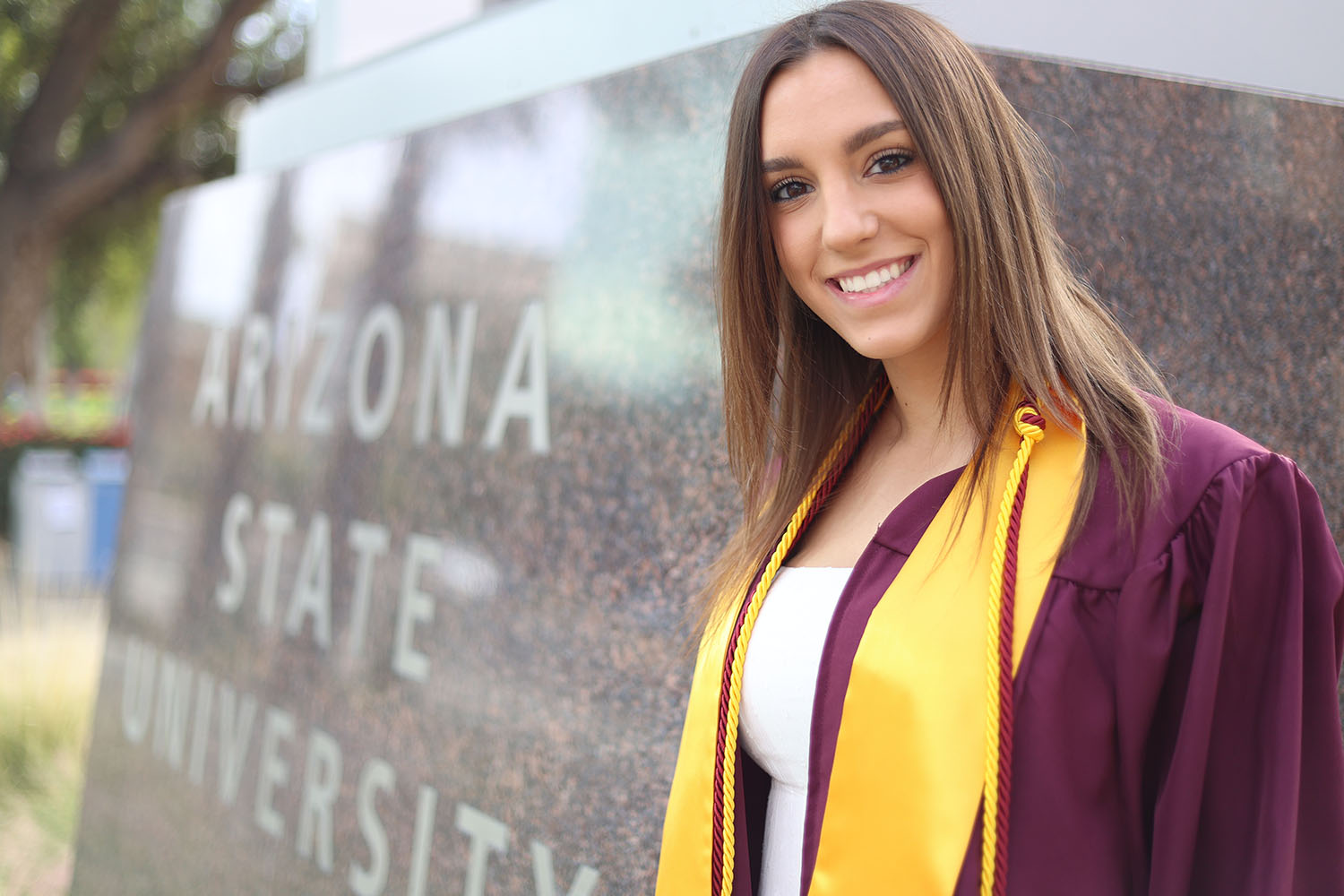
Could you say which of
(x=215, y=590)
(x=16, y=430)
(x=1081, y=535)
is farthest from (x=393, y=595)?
(x=16, y=430)

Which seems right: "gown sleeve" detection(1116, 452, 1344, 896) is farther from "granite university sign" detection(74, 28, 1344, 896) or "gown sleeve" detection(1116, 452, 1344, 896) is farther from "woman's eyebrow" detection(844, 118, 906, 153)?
"granite university sign" detection(74, 28, 1344, 896)

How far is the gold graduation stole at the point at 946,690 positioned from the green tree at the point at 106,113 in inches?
433

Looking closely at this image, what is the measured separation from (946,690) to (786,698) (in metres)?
0.30

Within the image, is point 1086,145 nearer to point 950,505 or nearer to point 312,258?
point 950,505

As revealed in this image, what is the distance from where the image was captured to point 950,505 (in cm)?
166

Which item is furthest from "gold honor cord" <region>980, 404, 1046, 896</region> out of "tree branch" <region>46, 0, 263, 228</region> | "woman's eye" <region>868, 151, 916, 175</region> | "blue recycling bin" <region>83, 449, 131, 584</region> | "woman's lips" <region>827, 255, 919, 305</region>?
"blue recycling bin" <region>83, 449, 131, 584</region>

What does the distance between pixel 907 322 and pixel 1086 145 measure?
0.85 m

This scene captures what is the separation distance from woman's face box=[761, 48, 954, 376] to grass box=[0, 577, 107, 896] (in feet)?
15.8

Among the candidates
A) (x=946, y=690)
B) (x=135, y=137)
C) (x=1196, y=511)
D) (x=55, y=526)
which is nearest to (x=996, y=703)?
(x=946, y=690)

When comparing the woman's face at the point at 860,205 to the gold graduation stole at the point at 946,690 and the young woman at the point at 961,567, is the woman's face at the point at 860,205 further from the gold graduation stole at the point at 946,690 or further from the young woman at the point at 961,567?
the gold graduation stole at the point at 946,690

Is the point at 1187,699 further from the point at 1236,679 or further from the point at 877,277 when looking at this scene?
the point at 877,277

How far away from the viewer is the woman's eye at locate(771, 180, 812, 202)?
183 centimetres

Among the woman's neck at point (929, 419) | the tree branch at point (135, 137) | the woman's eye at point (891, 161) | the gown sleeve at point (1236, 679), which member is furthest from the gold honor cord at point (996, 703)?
the tree branch at point (135, 137)

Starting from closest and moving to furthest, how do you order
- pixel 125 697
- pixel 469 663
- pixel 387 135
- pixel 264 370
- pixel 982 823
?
pixel 982 823
pixel 469 663
pixel 387 135
pixel 264 370
pixel 125 697
